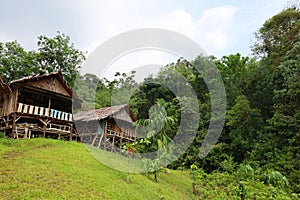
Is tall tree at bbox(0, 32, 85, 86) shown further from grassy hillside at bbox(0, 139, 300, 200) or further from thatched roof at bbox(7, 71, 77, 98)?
grassy hillside at bbox(0, 139, 300, 200)

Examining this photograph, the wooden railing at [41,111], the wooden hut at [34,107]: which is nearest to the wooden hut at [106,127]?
the wooden hut at [34,107]

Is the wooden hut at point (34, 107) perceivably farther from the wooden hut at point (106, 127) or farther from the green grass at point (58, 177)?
the wooden hut at point (106, 127)

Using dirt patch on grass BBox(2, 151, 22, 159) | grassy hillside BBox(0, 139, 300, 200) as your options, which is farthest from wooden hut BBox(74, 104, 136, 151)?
dirt patch on grass BBox(2, 151, 22, 159)

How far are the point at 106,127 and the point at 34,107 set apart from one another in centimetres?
602

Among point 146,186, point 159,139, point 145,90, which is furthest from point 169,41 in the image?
point 145,90

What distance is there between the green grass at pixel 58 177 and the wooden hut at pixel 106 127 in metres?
6.82

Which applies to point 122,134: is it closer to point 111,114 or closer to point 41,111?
point 111,114

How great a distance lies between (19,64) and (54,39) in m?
4.97

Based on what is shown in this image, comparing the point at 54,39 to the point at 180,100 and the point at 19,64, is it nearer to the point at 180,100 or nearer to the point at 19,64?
the point at 19,64

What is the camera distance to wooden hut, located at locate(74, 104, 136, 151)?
792 inches


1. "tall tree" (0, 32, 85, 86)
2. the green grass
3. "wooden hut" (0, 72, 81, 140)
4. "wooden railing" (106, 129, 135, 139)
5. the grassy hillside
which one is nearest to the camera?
the green grass

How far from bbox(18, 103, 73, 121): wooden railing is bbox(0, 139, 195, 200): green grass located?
2457 mm

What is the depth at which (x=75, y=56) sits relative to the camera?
31250 millimetres

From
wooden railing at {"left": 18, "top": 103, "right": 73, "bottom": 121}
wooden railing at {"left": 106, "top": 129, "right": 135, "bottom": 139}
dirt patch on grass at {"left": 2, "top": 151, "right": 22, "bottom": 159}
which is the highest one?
wooden railing at {"left": 18, "top": 103, "right": 73, "bottom": 121}
